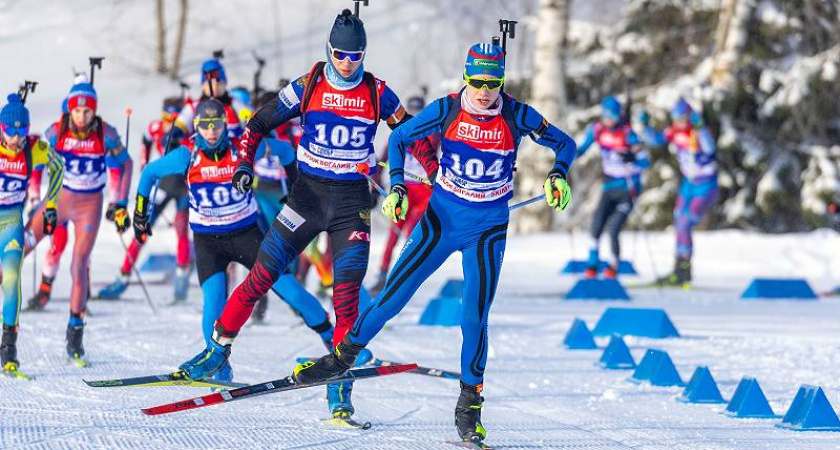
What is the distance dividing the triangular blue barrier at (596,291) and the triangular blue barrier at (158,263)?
189 inches

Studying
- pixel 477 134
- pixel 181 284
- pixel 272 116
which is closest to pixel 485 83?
pixel 477 134

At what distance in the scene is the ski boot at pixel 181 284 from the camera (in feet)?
38.4

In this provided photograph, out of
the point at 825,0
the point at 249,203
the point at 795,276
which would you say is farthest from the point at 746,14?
the point at 249,203

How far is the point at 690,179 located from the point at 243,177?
30.3ft

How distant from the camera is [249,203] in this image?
24.8ft

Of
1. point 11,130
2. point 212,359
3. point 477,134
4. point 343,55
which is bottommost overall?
point 212,359

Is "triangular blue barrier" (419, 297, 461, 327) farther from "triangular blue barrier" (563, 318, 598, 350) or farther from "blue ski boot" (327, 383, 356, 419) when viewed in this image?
"blue ski boot" (327, 383, 356, 419)

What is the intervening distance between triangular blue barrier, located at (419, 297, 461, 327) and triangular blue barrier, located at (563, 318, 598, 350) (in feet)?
4.33

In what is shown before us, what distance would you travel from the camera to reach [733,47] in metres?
21.3

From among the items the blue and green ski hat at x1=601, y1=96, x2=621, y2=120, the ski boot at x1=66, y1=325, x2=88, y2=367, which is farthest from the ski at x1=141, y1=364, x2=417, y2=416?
the blue and green ski hat at x1=601, y1=96, x2=621, y2=120

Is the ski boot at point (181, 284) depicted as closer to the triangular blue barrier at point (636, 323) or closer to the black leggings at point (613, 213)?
the triangular blue barrier at point (636, 323)

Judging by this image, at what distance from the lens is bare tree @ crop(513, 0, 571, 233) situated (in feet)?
68.0

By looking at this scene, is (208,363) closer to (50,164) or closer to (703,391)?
(50,164)

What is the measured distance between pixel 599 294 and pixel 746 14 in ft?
33.0
